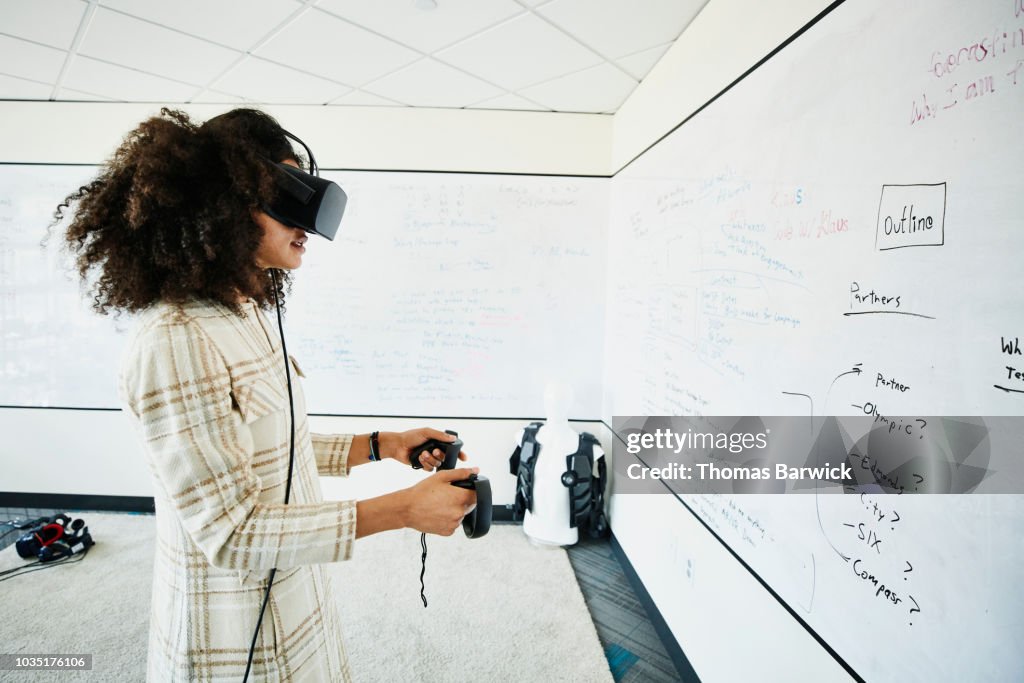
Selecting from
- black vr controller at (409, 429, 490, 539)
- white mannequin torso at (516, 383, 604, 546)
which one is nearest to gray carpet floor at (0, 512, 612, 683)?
white mannequin torso at (516, 383, 604, 546)

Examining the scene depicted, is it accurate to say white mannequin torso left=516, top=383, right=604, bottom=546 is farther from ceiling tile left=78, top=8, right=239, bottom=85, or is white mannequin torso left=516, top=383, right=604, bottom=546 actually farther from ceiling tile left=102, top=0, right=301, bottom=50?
ceiling tile left=78, top=8, right=239, bottom=85

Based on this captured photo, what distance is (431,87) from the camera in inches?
91.6

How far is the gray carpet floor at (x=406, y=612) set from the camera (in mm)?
1656

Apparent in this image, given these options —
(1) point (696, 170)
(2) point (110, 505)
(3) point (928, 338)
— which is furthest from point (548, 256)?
(2) point (110, 505)

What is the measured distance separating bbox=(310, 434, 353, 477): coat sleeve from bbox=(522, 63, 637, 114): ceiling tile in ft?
6.41

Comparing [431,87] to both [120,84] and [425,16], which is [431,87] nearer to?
[425,16]

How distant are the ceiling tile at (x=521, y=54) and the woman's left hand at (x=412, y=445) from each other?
1594 mm

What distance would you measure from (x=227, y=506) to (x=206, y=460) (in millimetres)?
76

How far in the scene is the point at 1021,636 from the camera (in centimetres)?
61

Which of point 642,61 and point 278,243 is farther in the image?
point 642,61

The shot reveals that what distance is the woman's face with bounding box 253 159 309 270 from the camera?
0.81m

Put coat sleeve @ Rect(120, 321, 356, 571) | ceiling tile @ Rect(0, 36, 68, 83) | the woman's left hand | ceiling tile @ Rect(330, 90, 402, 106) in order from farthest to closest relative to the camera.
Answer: ceiling tile @ Rect(330, 90, 402, 106)
ceiling tile @ Rect(0, 36, 68, 83)
the woman's left hand
coat sleeve @ Rect(120, 321, 356, 571)

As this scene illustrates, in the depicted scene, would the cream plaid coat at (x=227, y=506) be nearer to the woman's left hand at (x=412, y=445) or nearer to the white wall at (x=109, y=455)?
the woman's left hand at (x=412, y=445)

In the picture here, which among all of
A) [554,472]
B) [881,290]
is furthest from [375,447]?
[554,472]
